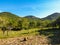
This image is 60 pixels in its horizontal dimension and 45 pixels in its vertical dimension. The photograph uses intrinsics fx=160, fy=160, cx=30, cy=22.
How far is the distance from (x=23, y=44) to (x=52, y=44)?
17.9 feet

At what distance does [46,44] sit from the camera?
95.9 feet

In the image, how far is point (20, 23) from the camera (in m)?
115

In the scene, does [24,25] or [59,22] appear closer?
[59,22]

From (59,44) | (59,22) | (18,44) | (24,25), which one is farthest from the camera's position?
(24,25)

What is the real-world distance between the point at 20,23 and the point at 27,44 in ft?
280

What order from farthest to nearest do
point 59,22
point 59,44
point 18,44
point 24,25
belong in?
point 24,25 → point 59,22 → point 18,44 → point 59,44

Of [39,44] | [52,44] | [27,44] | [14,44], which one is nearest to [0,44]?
[14,44]

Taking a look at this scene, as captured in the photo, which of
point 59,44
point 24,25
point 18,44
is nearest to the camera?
point 59,44

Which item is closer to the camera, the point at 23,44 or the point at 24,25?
the point at 23,44

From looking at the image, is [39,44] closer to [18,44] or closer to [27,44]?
[27,44]

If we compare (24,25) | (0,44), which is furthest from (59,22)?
(0,44)

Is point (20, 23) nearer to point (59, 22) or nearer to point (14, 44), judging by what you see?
point (59, 22)

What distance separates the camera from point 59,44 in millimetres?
28922

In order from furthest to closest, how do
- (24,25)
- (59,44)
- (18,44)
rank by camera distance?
1. (24,25)
2. (18,44)
3. (59,44)
